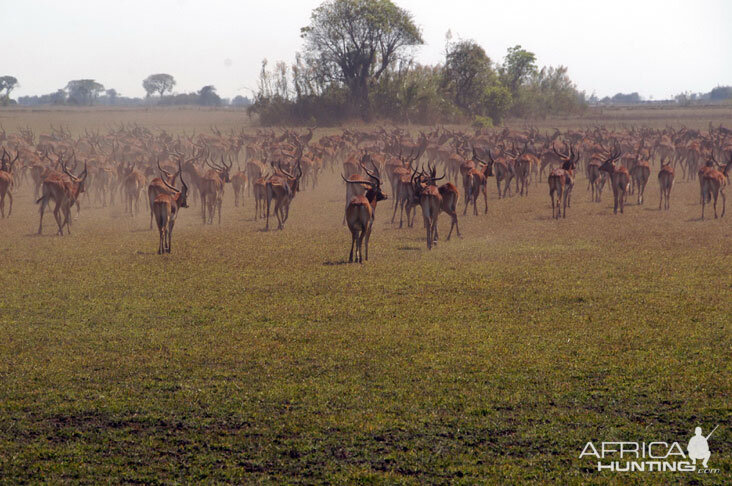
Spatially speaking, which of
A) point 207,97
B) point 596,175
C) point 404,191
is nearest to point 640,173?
point 596,175

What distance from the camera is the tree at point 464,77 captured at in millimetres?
78000

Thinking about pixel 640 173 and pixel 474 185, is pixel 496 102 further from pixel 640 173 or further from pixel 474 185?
pixel 474 185

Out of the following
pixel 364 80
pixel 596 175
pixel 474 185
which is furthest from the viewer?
pixel 364 80

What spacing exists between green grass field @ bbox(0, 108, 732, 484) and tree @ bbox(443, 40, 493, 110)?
63.0m

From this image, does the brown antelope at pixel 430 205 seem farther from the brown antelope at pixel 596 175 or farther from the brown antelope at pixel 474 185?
the brown antelope at pixel 596 175

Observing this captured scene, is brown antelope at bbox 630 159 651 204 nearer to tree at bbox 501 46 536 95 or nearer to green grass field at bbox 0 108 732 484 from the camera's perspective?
green grass field at bbox 0 108 732 484

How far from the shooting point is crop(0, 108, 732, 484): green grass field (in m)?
6.87

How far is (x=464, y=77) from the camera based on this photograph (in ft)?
258

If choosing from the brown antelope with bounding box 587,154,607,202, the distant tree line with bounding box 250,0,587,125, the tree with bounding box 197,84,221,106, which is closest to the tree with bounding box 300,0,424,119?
the distant tree line with bounding box 250,0,587,125

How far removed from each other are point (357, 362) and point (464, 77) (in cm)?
7321

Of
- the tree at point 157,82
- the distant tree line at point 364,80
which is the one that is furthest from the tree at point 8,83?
the distant tree line at point 364,80

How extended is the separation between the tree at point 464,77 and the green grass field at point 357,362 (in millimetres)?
63014

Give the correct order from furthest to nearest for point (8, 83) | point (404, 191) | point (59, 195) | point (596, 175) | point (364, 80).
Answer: point (8, 83) < point (364, 80) < point (596, 175) < point (404, 191) < point (59, 195)

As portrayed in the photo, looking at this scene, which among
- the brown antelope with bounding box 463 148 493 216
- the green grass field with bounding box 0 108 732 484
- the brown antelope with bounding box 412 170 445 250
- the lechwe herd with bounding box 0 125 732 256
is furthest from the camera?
the brown antelope with bounding box 463 148 493 216
